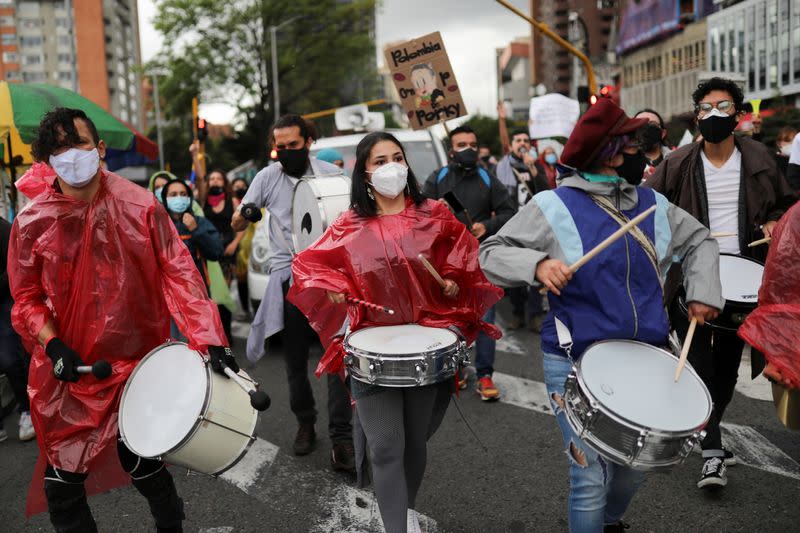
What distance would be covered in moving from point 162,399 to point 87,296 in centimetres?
55

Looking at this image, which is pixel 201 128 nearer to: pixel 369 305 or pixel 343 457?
pixel 343 457

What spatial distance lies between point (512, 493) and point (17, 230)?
279 cm

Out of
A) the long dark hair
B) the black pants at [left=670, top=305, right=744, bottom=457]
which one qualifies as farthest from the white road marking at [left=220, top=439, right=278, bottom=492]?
the black pants at [left=670, top=305, right=744, bottom=457]

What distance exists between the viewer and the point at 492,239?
3.15 metres

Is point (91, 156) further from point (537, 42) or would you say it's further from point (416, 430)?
point (537, 42)

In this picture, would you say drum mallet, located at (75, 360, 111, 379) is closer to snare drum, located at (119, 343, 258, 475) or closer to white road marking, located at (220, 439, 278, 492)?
snare drum, located at (119, 343, 258, 475)

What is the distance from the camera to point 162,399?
296 cm

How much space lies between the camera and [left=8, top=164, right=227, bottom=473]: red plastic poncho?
3.10 meters

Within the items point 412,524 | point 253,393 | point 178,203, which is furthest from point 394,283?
point 178,203

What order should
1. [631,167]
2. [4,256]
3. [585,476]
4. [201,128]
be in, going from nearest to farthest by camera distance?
1. [585,476]
2. [631,167]
3. [4,256]
4. [201,128]

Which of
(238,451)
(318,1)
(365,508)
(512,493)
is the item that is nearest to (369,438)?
(238,451)

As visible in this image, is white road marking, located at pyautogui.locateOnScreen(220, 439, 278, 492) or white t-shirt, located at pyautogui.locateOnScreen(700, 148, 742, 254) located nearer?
white t-shirt, located at pyautogui.locateOnScreen(700, 148, 742, 254)

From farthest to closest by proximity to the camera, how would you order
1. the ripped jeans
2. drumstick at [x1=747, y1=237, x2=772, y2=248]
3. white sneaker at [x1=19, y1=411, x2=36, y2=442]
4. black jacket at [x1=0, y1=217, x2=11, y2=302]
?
white sneaker at [x1=19, y1=411, x2=36, y2=442], black jacket at [x1=0, y1=217, x2=11, y2=302], drumstick at [x1=747, y1=237, x2=772, y2=248], the ripped jeans

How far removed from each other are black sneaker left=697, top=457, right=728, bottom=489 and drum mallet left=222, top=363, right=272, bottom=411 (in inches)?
97.2
